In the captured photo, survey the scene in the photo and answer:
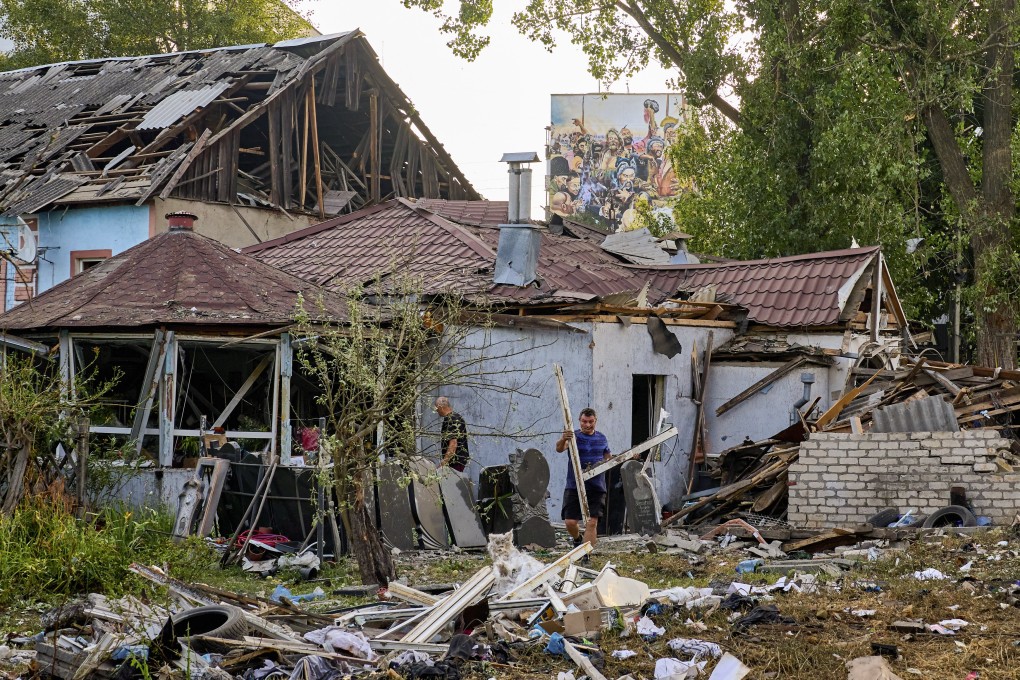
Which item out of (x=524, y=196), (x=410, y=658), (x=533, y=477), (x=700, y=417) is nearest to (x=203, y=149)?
(x=524, y=196)

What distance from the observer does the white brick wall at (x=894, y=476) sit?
43.6 ft

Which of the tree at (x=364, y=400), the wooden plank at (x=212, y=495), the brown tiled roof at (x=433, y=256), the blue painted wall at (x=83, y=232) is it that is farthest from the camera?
the blue painted wall at (x=83, y=232)

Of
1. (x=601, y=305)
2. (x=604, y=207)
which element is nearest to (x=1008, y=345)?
(x=601, y=305)

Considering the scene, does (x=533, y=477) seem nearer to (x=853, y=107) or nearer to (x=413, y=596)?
(x=413, y=596)

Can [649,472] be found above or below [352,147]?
below

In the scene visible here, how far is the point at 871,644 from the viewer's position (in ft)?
24.9

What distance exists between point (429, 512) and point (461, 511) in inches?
14.7

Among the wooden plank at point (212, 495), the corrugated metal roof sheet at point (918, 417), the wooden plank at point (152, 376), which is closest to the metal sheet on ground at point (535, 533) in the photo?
the wooden plank at point (212, 495)

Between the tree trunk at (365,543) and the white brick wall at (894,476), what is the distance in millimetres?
5784

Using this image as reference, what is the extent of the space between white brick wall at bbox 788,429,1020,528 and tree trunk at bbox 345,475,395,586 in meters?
5.78

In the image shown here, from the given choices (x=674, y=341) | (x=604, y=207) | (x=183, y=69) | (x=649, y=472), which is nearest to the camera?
(x=649, y=472)

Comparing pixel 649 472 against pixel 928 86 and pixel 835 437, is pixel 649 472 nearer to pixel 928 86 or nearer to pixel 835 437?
pixel 835 437

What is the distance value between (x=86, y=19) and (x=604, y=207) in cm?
2523

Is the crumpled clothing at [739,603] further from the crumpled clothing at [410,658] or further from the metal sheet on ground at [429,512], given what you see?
the metal sheet on ground at [429,512]
